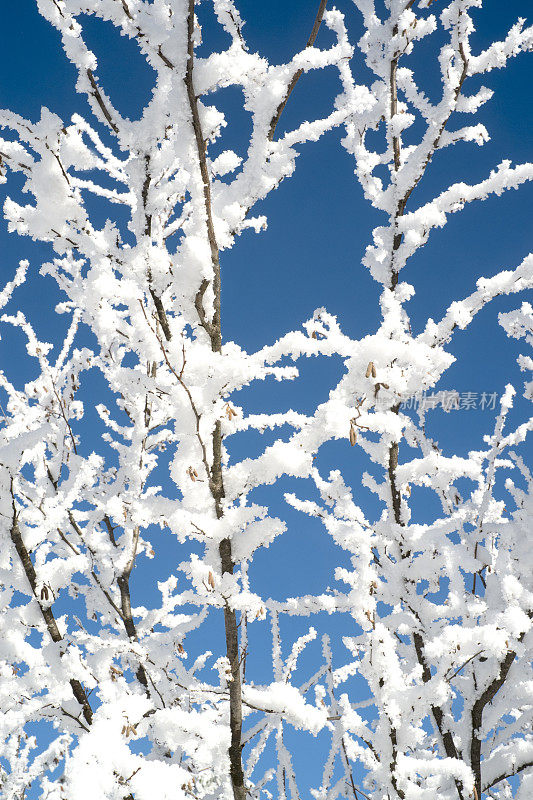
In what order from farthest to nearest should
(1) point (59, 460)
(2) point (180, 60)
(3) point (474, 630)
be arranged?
(1) point (59, 460) < (3) point (474, 630) < (2) point (180, 60)

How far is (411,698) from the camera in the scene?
7.98 feet

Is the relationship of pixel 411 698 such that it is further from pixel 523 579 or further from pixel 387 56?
pixel 387 56

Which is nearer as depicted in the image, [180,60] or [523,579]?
[180,60]

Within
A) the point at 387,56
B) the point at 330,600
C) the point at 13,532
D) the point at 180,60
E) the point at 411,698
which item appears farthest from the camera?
the point at 387,56

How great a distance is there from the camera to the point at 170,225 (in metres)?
2.46

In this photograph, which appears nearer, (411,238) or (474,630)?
(474,630)

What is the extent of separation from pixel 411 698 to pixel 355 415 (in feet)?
5.56

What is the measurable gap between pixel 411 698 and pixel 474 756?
1245 mm

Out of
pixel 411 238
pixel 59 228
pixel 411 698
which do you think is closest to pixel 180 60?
pixel 59 228

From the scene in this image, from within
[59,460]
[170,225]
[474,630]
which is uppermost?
[59,460]

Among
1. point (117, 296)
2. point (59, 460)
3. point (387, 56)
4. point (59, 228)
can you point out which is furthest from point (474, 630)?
point (387, 56)

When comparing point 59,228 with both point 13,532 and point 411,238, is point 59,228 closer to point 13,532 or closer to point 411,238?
point 13,532

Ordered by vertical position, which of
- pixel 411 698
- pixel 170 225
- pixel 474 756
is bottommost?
pixel 474 756

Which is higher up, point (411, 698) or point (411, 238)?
point (411, 238)
